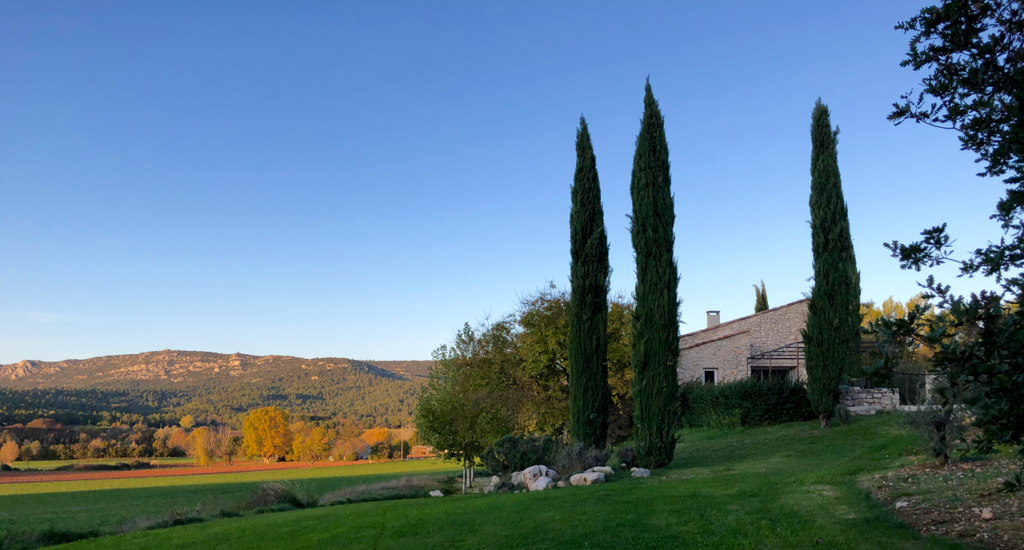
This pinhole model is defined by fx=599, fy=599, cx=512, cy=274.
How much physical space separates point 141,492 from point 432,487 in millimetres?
24641

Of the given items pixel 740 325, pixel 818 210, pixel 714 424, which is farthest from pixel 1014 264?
pixel 740 325

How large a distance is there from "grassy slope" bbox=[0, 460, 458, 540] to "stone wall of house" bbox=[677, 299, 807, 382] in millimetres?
16039

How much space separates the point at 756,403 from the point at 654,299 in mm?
8204

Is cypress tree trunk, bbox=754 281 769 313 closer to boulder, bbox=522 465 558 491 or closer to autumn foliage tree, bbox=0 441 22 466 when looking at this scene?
boulder, bbox=522 465 558 491

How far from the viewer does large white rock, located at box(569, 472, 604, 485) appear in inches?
555

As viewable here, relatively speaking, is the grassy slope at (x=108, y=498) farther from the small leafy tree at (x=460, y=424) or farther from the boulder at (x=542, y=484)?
the boulder at (x=542, y=484)

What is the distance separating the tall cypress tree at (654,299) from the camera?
54.6 feet

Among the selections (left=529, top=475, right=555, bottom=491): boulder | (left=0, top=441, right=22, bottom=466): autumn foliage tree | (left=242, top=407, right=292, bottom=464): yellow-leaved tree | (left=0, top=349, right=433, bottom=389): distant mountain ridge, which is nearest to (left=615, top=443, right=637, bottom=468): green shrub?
(left=529, top=475, right=555, bottom=491): boulder

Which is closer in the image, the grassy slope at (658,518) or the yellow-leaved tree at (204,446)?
the grassy slope at (658,518)

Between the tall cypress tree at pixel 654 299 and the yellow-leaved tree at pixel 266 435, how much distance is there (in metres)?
61.1

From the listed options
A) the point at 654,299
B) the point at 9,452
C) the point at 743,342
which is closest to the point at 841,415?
Result: the point at 654,299

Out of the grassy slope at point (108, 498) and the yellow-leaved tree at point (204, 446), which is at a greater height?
the grassy slope at point (108, 498)

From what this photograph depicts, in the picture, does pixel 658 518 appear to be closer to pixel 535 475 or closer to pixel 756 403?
pixel 535 475

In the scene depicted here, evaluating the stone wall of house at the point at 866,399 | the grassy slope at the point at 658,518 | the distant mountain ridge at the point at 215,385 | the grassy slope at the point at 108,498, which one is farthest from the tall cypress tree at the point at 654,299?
the distant mountain ridge at the point at 215,385
